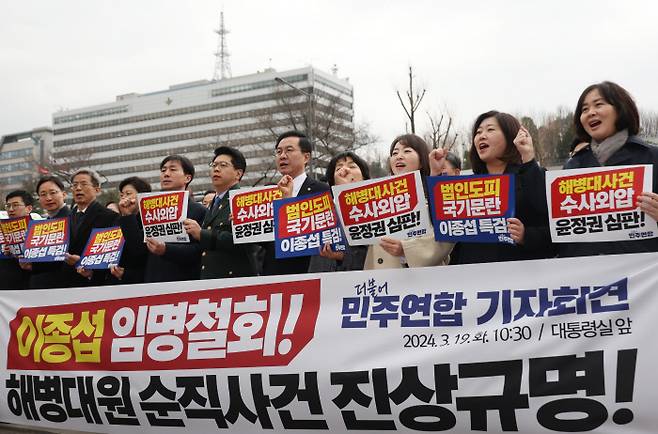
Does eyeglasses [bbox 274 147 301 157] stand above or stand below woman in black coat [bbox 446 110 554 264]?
above

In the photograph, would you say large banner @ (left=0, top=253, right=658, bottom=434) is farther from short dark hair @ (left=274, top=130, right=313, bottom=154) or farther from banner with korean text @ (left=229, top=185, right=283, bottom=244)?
short dark hair @ (left=274, top=130, right=313, bottom=154)

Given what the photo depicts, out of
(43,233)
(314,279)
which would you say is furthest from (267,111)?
(314,279)

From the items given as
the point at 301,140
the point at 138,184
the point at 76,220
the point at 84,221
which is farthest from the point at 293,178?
the point at 76,220

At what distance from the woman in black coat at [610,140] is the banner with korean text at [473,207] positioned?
50 cm

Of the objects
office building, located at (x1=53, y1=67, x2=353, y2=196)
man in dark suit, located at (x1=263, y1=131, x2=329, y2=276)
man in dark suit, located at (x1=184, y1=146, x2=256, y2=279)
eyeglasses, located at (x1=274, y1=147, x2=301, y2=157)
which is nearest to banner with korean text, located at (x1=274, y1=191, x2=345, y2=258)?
man in dark suit, located at (x1=263, y1=131, x2=329, y2=276)

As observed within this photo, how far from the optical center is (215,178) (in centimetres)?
499

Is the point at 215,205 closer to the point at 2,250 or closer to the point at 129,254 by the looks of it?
the point at 129,254

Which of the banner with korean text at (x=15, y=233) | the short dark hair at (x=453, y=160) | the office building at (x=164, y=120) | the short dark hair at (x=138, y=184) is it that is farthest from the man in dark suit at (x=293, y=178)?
the office building at (x=164, y=120)

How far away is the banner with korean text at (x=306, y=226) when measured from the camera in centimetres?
396

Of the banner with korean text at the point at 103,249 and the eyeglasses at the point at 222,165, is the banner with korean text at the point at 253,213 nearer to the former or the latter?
the eyeglasses at the point at 222,165

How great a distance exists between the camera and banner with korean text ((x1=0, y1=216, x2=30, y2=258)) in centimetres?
570

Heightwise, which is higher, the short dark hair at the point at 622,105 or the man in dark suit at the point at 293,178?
the short dark hair at the point at 622,105

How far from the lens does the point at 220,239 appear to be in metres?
4.56

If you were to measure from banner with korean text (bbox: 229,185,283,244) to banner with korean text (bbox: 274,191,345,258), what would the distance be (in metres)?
0.24
